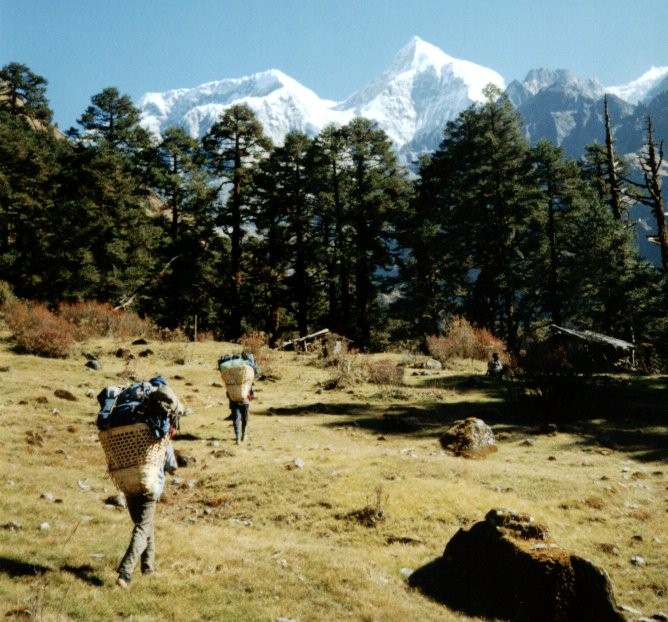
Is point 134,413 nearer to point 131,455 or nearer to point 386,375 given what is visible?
point 131,455

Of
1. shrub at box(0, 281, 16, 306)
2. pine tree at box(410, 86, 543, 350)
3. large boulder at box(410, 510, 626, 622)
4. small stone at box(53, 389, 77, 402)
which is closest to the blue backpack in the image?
large boulder at box(410, 510, 626, 622)

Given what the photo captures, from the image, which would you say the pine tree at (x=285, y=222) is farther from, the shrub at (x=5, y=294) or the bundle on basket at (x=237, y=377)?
the bundle on basket at (x=237, y=377)

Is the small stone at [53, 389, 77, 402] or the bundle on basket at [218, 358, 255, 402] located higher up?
the bundle on basket at [218, 358, 255, 402]

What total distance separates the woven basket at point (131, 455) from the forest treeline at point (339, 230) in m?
24.2

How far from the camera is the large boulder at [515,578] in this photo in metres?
4.64

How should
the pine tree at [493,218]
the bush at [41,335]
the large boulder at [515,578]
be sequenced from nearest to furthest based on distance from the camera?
the large boulder at [515,578], the bush at [41,335], the pine tree at [493,218]

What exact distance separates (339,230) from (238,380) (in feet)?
75.3

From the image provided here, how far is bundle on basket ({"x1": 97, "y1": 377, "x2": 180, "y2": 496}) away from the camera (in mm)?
4508

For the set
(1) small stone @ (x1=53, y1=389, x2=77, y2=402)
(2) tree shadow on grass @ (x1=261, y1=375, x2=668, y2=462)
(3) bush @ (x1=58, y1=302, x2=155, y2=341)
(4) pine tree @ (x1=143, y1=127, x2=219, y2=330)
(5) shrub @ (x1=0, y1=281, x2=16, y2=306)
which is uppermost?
(4) pine tree @ (x1=143, y1=127, x2=219, y2=330)

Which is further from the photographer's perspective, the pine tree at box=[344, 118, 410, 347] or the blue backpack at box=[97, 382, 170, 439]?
the pine tree at box=[344, 118, 410, 347]

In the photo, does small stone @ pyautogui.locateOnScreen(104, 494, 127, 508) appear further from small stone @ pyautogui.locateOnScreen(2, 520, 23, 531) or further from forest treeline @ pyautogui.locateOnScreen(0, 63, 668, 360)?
forest treeline @ pyautogui.locateOnScreen(0, 63, 668, 360)

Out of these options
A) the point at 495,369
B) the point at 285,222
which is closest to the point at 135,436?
the point at 495,369

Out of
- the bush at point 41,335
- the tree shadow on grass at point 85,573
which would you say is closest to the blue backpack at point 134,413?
the tree shadow on grass at point 85,573

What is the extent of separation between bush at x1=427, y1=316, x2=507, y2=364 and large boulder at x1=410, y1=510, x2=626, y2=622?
17523mm
